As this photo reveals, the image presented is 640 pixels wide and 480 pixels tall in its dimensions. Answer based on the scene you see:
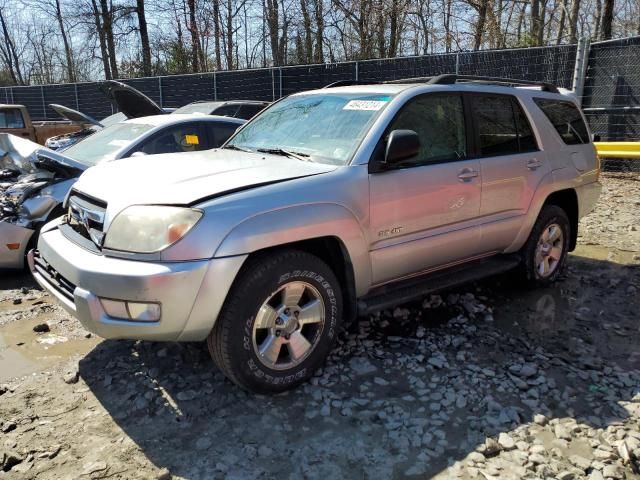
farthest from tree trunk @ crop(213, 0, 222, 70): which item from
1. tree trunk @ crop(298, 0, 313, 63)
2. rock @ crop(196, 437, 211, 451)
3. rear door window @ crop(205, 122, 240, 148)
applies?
rock @ crop(196, 437, 211, 451)

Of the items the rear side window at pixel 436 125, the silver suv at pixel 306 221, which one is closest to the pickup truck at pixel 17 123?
the silver suv at pixel 306 221

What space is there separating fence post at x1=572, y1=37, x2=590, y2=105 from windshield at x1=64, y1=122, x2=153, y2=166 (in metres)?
8.44

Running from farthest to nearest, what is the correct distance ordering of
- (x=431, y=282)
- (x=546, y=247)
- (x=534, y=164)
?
(x=546, y=247) < (x=534, y=164) < (x=431, y=282)

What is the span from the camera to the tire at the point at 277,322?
292 cm

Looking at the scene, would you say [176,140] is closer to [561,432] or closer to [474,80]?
[474,80]

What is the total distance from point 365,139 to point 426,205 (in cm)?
65

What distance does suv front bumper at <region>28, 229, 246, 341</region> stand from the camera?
2688mm

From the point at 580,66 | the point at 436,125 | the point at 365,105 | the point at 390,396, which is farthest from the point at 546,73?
the point at 390,396

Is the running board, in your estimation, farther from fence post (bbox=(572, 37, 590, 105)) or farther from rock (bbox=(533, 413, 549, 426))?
fence post (bbox=(572, 37, 590, 105))

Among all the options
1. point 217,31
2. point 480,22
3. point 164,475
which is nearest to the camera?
point 164,475

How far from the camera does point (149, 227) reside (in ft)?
9.23

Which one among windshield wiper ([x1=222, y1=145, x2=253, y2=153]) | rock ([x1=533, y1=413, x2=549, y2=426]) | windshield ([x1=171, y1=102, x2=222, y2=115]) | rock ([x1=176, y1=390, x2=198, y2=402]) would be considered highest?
windshield ([x1=171, y1=102, x2=222, y2=115])

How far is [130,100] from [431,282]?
5.35 metres

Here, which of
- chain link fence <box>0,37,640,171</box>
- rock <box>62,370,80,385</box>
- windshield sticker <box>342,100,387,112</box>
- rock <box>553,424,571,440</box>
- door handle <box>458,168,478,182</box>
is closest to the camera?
rock <box>553,424,571,440</box>
